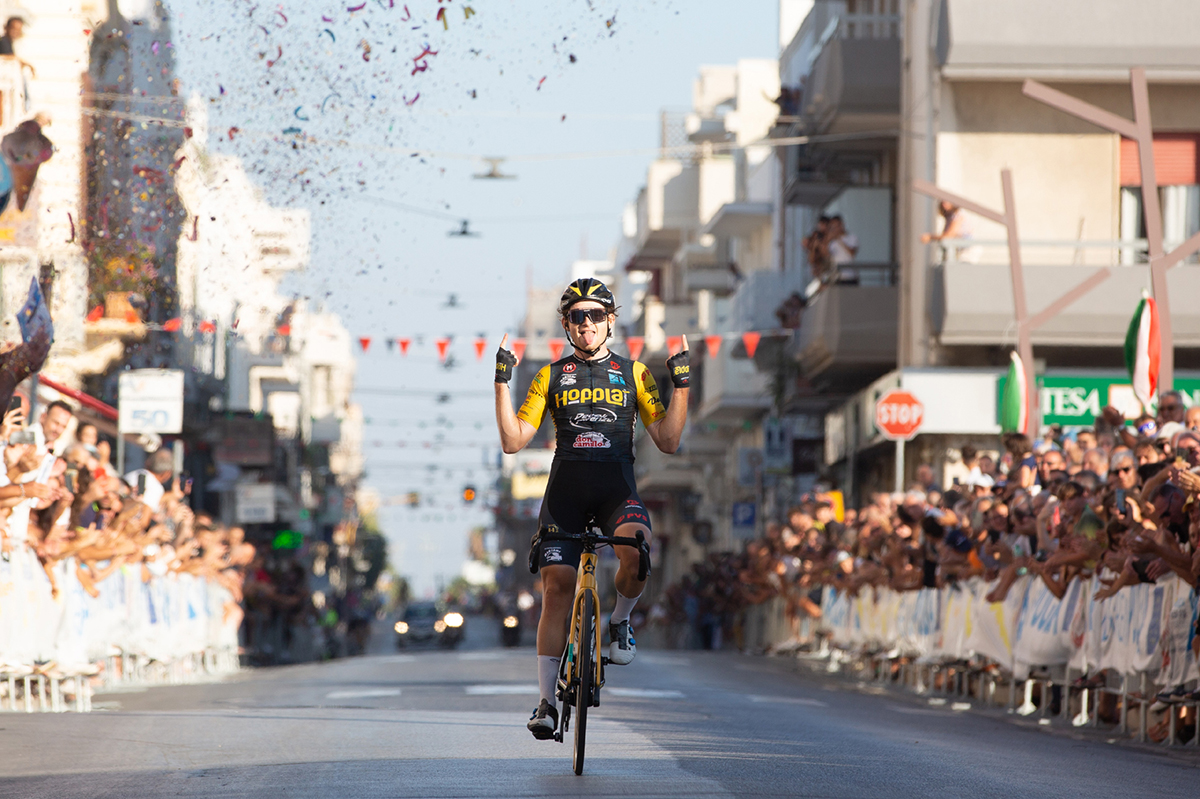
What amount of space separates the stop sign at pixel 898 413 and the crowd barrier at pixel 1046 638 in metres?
5.66

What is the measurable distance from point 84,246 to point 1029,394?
1161 centimetres

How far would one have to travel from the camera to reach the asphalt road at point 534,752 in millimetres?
8758

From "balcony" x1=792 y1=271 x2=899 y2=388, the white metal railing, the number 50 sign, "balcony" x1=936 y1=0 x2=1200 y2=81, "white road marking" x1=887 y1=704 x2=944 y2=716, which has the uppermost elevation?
"balcony" x1=936 y1=0 x2=1200 y2=81

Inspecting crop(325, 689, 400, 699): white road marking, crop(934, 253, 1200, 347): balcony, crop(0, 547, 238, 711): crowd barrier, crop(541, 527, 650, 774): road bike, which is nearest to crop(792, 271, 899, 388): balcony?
crop(934, 253, 1200, 347): balcony

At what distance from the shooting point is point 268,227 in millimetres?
75875

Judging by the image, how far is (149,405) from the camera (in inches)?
1153

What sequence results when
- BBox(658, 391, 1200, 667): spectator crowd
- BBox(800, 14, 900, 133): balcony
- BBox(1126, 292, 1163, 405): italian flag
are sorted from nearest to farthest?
BBox(658, 391, 1200, 667): spectator crowd < BBox(1126, 292, 1163, 405): italian flag < BBox(800, 14, 900, 133): balcony

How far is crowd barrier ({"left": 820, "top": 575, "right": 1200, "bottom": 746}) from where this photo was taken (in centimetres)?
1427

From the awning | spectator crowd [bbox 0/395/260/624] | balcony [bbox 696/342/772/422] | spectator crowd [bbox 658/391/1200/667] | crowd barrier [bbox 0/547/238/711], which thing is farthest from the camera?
the awning

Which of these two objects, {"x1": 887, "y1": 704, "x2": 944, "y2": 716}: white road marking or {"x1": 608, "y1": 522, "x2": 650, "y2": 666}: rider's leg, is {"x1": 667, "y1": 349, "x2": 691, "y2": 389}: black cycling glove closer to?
{"x1": 608, "y1": 522, "x2": 650, "y2": 666}: rider's leg

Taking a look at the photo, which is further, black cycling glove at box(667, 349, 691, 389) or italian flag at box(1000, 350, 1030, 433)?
italian flag at box(1000, 350, 1030, 433)

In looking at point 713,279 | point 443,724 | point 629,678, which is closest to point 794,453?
point 713,279

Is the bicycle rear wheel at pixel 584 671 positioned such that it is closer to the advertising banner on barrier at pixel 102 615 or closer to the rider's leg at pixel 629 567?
the rider's leg at pixel 629 567

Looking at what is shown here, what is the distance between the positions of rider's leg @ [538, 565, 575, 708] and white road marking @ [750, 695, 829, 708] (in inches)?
289
